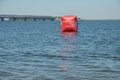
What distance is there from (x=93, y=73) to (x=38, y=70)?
7.07ft

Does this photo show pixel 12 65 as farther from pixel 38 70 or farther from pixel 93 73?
pixel 93 73

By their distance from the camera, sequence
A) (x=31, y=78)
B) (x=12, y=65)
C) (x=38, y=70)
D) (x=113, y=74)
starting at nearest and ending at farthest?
(x=31, y=78) < (x=113, y=74) < (x=38, y=70) < (x=12, y=65)

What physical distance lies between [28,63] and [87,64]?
2.54 metres

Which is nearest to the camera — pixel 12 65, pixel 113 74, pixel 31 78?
pixel 31 78

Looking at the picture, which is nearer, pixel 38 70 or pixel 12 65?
pixel 38 70

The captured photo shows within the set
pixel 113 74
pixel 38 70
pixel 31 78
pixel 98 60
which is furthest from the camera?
pixel 98 60

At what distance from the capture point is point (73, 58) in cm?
1892

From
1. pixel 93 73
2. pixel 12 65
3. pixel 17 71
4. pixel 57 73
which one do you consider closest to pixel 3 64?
pixel 12 65

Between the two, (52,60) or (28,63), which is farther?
(52,60)

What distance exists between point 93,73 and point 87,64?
2645 millimetres

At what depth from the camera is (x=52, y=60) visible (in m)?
18.0

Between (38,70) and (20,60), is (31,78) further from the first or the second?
(20,60)

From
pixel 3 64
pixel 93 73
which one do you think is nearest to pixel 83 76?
pixel 93 73

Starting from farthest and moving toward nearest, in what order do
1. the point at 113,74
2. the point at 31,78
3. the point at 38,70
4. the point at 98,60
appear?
the point at 98,60
the point at 38,70
the point at 113,74
the point at 31,78
